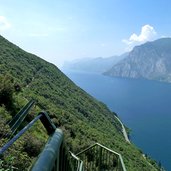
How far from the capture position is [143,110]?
447ft

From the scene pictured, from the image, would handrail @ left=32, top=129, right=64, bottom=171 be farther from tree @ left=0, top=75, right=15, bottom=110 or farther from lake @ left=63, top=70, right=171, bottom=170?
lake @ left=63, top=70, right=171, bottom=170

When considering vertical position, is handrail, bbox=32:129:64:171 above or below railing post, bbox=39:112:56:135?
below

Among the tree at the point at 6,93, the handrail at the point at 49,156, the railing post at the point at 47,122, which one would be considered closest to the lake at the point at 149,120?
the tree at the point at 6,93

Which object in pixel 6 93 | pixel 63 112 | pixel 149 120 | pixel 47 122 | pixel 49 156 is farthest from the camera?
pixel 149 120

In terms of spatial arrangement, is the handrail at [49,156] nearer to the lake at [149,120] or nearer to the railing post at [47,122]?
the railing post at [47,122]

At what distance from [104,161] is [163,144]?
83582mm

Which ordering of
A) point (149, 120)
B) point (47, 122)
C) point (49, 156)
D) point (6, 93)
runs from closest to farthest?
point (49, 156) → point (47, 122) → point (6, 93) → point (149, 120)

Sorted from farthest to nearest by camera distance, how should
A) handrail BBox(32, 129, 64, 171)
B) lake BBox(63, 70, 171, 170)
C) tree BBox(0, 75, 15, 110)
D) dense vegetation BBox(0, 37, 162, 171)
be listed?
1. lake BBox(63, 70, 171, 170)
2. dense vegetation BBox(0, 37, 162, 171)
3. tree BBox(0, 75, 15, 110)
4. handrail BBox(32, 129, 64, 171)

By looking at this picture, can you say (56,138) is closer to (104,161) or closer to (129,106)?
(104,161)

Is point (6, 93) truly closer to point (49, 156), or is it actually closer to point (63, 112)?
point (49, 156)

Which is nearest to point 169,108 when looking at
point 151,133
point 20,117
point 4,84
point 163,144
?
point 151,133

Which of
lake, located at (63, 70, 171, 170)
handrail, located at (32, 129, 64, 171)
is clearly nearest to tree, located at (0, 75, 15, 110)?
handrail, located at (32, 129, 64, 171)

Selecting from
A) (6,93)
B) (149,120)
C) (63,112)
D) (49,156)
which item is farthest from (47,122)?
(149,120)

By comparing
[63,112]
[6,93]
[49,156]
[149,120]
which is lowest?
[6,93]
